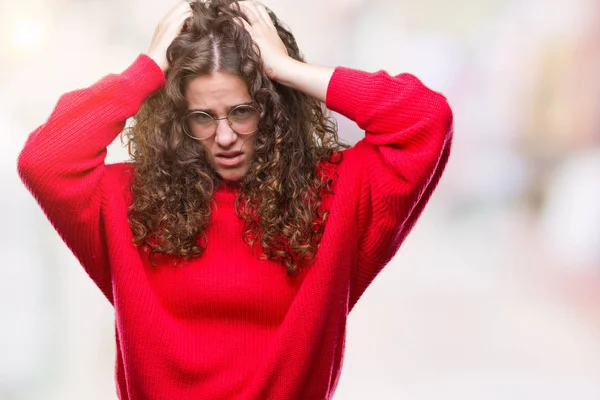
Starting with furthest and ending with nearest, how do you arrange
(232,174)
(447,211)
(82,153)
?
(447,211)
(232,174)
(82,153)

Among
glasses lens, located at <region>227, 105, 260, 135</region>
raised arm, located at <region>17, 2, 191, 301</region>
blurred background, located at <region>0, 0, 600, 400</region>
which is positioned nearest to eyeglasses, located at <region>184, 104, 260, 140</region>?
glasses lens, located at <region>227, 105, 260, 135</region>

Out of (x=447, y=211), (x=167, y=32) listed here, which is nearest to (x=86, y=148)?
(x=167, y=32)

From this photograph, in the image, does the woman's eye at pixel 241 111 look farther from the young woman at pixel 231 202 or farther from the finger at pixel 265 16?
the finger at pixel 265 16

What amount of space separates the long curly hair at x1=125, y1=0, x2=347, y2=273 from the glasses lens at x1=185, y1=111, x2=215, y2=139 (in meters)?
0.02

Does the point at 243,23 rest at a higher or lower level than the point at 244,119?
higher

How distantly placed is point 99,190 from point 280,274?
40 cm

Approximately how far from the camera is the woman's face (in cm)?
160

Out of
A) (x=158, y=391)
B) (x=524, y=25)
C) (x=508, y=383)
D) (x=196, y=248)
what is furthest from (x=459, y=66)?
(x=158, y=391)

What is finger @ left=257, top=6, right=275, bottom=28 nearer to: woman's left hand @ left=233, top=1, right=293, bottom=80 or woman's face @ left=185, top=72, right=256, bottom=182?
woman's left hand @ left=233, top=1, right=293, bottom=80

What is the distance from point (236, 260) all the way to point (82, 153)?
0.37m

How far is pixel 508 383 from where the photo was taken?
8.93 feet

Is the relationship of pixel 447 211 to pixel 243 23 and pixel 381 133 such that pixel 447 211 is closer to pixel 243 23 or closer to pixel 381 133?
pixel 381 133

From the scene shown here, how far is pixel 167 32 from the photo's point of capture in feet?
5.45

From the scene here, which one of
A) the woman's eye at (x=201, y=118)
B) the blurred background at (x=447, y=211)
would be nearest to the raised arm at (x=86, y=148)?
the woman's eye at (x=201, y=118)
